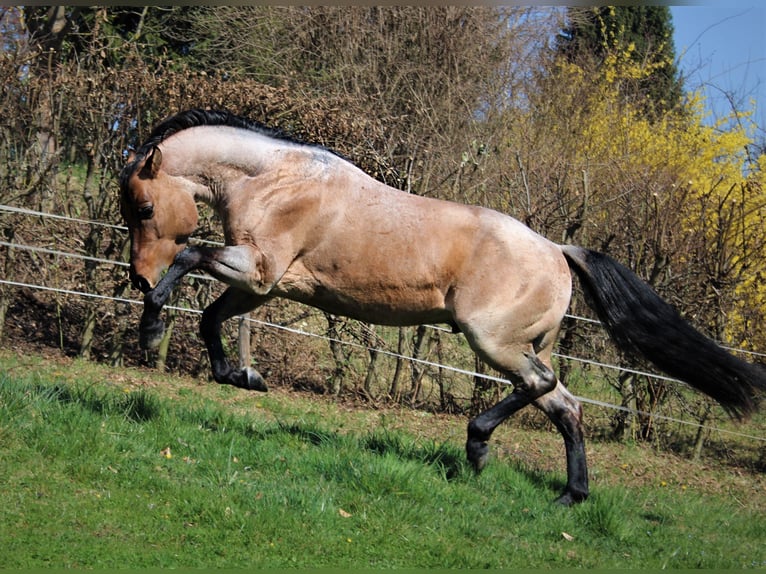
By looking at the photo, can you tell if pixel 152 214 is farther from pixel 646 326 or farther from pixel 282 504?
pixel 646 326

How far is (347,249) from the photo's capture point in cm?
660

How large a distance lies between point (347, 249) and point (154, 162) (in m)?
1.51

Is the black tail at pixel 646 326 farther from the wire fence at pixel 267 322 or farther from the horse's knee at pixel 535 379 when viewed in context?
the wire fence at pixel 267 322

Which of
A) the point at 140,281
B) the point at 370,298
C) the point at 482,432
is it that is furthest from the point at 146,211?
the point at 482,432

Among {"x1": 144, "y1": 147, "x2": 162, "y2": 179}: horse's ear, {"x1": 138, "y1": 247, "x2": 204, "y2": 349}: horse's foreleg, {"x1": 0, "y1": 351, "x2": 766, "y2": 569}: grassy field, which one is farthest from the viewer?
{"x1": 144, "y1": 147, "x2": 162, "y2": 179}: horse's ear

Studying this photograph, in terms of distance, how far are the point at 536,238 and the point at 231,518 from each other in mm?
3203

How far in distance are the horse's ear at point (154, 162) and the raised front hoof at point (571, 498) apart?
3806 millimetres

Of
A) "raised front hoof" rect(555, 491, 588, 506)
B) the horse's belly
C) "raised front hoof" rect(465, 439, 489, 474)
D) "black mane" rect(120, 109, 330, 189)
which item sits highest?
"black mane" rect(120, 109, 330, 189)

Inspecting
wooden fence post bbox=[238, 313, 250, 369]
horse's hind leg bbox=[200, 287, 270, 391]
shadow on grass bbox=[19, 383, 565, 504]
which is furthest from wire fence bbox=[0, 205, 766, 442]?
horse's hind leg bbox=[200, 287, 270, 391]

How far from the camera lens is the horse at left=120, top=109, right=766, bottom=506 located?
21.6ft

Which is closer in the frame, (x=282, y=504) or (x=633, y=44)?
(x=282, y=504)

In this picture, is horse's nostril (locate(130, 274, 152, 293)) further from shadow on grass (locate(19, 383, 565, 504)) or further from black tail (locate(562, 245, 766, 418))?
black tail (locate(562, 245, 766, 418))

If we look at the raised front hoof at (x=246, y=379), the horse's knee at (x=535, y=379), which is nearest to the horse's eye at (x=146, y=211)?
the raised front hoof at (x=246, y=379)

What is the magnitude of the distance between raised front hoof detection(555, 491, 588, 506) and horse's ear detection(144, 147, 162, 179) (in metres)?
3.81
